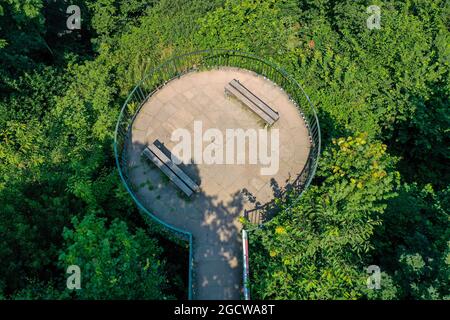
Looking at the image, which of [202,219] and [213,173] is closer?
[202,219]

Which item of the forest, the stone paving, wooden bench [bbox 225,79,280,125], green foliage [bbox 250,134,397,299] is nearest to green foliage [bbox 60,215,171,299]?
the forest

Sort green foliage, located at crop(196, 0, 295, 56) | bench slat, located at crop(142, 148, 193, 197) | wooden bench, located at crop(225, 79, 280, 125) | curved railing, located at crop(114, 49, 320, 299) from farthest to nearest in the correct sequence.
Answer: green foliage, located at crop(196, 0, 295, 56), wooden bench, located at crop(225, 79, 280, 125), curved railing, located at crop(114, 49, 320, 299), bench slat, located at crop(142, 148, 193, 197)

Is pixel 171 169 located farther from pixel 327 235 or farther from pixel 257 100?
pixel 327 235

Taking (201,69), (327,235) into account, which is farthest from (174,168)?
(327,235)

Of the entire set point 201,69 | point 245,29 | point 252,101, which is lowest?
point 252,101

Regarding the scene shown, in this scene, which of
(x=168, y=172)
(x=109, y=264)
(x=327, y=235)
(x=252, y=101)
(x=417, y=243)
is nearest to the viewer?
(x=109, y=264)

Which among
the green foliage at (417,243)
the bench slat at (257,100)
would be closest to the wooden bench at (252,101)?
the bench slat at (257,100)

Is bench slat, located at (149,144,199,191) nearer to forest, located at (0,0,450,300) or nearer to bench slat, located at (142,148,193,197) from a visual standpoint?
bench slat, located at (142,148,193,197)
